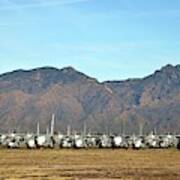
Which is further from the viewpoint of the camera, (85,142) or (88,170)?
(85,142)

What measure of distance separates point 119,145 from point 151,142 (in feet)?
13.1

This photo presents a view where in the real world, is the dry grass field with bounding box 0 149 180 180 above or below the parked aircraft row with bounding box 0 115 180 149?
below

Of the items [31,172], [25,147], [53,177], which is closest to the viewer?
[53,177]

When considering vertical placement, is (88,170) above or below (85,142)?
below

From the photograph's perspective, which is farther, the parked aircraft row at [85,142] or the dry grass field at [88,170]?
the parked aircraft row at [85,142]

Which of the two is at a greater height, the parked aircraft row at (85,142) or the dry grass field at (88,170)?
the parked aircraft row at (85,142)

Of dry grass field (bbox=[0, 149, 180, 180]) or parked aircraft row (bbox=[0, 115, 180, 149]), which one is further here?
parked aircraft row (bbox=[0, 115, 180, 149])

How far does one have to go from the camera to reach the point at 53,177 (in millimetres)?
34188

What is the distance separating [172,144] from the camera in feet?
254

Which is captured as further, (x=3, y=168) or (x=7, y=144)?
(x=7, y=144)

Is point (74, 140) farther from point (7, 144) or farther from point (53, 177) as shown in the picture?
point (53, 177)

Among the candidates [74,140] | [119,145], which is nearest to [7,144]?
[74,140]

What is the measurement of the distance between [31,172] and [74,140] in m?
39.4

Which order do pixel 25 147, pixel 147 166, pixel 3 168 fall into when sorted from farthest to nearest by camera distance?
pixel 25 147 → pixel 147 166 → pixel 3 168
